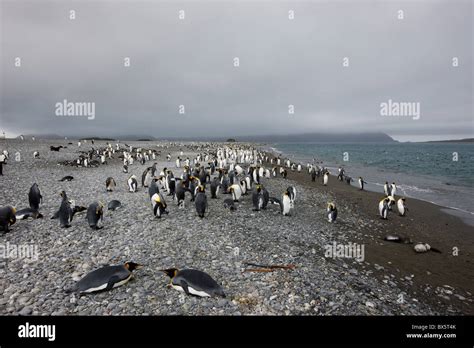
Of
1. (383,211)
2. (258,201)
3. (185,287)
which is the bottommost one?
(383,211)

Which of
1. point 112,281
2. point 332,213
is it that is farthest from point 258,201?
point 112,281

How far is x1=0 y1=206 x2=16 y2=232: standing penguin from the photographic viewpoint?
328 inches

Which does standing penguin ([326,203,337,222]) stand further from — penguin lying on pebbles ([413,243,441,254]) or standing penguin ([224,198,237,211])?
standing penguin ([224,198,237,211])

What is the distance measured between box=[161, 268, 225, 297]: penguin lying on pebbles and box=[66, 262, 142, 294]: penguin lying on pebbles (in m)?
0.98

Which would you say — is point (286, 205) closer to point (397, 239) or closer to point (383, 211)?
point (397, 239)

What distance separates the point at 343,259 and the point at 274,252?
2.12 m

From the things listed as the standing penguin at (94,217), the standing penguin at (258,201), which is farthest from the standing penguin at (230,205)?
the standing penguin at (94,217)

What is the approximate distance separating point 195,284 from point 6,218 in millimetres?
7261

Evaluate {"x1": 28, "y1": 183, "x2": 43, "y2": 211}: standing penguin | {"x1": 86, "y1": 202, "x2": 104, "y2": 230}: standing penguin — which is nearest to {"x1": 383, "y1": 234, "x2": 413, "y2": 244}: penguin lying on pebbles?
{"x1": 86, "y1": 202, "x2": 104, "y2": 230}: standing penguin

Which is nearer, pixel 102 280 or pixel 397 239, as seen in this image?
pixel 102 280

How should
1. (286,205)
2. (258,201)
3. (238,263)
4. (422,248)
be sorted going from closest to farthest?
(238,263) → (422,248) → (286,205) → (258,201)

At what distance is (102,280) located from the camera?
5055 millimetres

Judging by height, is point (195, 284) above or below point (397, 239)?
above

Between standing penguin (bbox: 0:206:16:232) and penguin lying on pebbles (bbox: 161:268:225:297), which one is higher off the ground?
standing penguin (bbox: 0:206:16:232)
